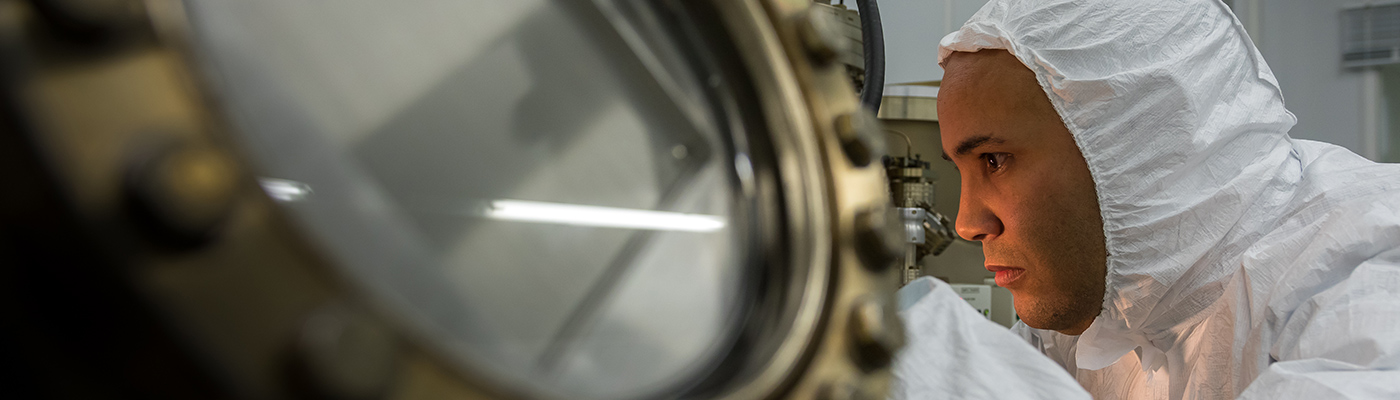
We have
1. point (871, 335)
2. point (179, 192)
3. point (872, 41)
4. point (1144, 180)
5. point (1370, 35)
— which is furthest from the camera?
point (1370, 35)

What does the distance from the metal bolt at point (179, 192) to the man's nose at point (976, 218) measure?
756 mm

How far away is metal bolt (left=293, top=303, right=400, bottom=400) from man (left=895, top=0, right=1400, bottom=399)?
714mm

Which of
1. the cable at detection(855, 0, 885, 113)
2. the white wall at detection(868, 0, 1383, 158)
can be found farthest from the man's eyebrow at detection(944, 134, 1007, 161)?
the white wall at detection(868, 0, 1383, 158)

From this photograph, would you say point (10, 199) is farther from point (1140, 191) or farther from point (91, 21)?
point (1140, 191)

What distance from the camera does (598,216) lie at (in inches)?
7.7

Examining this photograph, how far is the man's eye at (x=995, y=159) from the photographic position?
794 mm

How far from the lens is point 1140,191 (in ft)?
2.44

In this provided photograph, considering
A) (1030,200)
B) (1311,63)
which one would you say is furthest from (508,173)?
(1311,63)

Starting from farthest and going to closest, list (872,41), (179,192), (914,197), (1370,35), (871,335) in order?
(1370,35) < (914,197) < (872,41) < (871,335) < (179,192)

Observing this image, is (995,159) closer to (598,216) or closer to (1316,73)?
(598,216)

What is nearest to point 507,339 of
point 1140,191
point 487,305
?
point 487,305

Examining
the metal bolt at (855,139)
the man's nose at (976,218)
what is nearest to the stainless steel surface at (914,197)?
the man's nose at (976,218)

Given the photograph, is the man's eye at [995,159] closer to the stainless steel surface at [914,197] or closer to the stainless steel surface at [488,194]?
the stainless steel surface at [914,197]

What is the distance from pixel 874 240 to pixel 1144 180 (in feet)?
2.05
